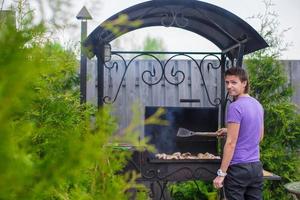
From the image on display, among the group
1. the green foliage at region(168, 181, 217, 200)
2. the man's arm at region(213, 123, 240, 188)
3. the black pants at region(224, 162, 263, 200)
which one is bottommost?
the green foliage at region(168, 181, 217, 200)

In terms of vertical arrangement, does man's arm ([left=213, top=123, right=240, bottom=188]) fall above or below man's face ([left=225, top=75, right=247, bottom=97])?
below

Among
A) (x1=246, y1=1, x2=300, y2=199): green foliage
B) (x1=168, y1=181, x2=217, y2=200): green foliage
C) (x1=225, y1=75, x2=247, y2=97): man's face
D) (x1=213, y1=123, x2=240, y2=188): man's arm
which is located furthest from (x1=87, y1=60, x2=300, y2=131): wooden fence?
(x1=213, y1=123, x2=240, y2=188): man's arm

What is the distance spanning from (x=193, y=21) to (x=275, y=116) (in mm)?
1717

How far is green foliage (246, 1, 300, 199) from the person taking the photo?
5.62 metres

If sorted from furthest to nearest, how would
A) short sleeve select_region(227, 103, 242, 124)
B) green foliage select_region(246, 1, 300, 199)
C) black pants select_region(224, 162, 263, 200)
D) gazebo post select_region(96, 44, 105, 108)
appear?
green foliage select_region(246, 1, 300, 199) < gazebo post select_region(96, 44, 105, 108) < black pants select_region(224, 162, 263, 200) < short sleeve select_region(227, 103, 242, 124)

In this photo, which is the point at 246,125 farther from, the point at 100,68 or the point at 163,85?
the point at 163,85

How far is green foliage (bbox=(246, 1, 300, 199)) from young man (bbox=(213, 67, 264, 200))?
1.88 meters

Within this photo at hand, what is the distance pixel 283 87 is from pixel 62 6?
5.49m

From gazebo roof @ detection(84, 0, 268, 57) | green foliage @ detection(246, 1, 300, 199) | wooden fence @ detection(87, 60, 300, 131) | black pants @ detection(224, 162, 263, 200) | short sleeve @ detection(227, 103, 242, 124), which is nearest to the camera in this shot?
short sleeve @ detection(227, 103, 242, 124)

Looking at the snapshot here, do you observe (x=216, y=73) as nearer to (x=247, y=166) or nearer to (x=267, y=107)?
(x=267, y=107)

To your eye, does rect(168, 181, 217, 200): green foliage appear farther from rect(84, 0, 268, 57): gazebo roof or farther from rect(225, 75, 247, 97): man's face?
rect(225, 75, 247, 97): man's face

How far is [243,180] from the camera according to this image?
3678 millimetres

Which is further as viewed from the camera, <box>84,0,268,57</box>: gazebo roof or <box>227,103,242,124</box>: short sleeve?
<box>84,0,268,57</box>: gazebo roof

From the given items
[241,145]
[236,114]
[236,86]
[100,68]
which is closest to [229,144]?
[241,145]
